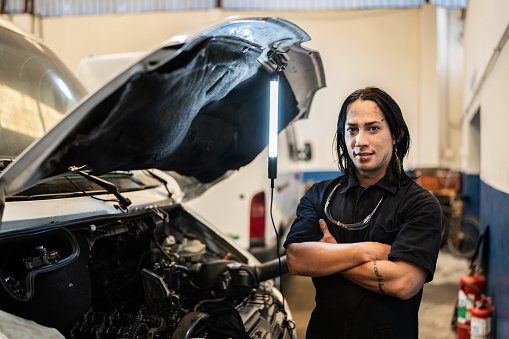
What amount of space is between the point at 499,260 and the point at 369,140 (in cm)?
239

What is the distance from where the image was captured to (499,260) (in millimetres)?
3557

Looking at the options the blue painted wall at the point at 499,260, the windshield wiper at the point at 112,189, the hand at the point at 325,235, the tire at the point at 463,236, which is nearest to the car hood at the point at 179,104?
the windshield wiper at the point at 112,189

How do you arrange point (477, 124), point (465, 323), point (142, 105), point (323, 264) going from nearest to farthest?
point (142, 105), point (323, 264), point (465, 323), point (477, 124)

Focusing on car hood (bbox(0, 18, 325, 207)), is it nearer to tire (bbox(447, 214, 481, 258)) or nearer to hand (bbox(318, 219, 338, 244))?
hand (bbox(318, 219, 338, 244))

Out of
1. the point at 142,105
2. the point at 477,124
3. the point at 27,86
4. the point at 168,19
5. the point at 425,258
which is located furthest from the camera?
the point at 168,19

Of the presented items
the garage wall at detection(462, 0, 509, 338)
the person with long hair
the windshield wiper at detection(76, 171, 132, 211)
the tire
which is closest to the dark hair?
the person with long hair

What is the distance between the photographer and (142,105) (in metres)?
1.48

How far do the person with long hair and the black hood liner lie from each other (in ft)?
1.72

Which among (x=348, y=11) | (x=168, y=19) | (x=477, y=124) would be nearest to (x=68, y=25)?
(x=168, y=19)

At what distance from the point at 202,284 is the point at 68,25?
9552 millimetres

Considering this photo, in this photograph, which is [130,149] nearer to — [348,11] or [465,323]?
[465,323]

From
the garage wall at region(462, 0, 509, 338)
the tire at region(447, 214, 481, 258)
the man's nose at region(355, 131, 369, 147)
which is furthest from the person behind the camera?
the tire at region(447, 214, 481, 258)

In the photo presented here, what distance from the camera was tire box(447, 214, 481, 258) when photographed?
24.6 ft

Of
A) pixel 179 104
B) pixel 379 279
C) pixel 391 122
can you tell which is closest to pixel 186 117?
pixel 179 104
